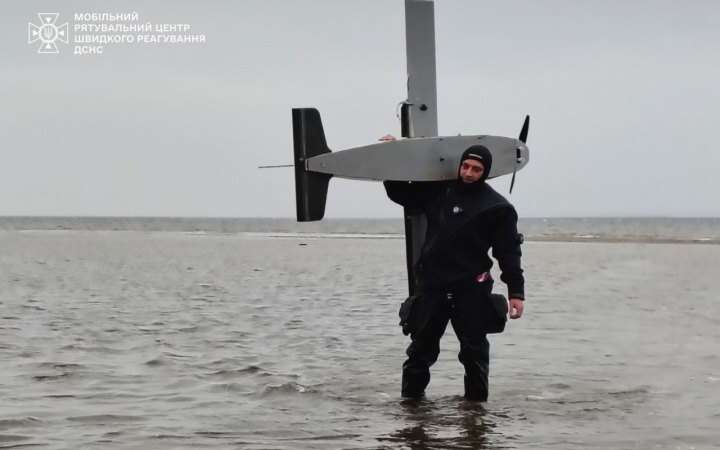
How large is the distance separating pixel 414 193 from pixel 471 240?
0.64 meters

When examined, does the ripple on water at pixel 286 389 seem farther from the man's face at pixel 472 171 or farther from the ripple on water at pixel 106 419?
the man's face at pixel 472 171

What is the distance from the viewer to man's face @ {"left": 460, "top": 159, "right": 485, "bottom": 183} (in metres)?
5.94

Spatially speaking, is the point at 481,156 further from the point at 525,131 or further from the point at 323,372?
the point at 323,372

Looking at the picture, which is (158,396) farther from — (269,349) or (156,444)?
(269,349)

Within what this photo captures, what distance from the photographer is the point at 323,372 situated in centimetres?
742

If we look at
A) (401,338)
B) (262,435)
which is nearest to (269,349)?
(401,338)

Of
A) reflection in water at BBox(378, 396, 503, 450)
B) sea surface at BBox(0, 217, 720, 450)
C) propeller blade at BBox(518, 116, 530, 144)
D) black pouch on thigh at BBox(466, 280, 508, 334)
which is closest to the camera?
reflection in water at BBox(378, 396, 503, 450)

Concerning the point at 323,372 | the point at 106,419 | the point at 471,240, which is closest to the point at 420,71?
the point at 471,240

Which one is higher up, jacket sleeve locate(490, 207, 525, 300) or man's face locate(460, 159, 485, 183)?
man's face locate(460, 159, 485, 183)

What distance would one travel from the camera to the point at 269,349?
8500 mm

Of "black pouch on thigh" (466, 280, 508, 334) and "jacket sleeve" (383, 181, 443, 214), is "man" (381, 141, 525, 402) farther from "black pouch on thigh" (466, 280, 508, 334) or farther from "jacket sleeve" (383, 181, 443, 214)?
"jacket sleeve" (383, 181, 443, 214)

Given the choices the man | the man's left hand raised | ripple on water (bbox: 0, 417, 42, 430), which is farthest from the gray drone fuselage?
ripple on water (bbox: 0, 417, 42, 430)

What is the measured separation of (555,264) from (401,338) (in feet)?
48.7

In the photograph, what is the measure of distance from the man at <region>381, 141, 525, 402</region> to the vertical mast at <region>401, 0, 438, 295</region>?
39.5 inches
